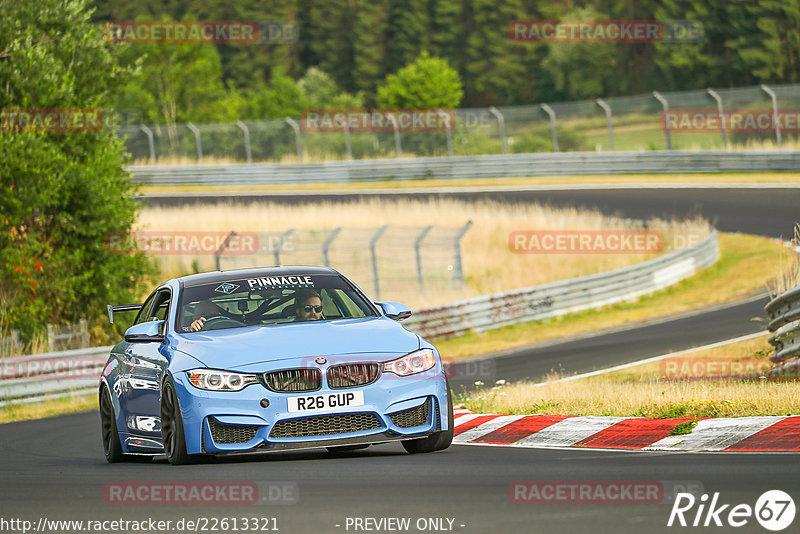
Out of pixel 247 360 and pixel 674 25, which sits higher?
pixel 674 25

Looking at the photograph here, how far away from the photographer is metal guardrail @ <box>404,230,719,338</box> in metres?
24.8

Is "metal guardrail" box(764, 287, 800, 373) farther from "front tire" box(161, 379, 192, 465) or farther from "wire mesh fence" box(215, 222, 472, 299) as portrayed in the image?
"wire mesh fence" box(215, 222, 472, 299)

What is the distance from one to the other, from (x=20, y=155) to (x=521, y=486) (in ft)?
56.9

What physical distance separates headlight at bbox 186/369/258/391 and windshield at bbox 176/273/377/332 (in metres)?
0.96

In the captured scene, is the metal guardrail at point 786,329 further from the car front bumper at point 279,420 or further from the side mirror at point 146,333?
the side mirror at point 146,333

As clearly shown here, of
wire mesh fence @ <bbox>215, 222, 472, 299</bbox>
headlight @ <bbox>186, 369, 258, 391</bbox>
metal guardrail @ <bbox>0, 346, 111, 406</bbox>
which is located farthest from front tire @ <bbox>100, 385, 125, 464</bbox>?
wire mesh fence @ <bbox>215, 222, 472, 299</bbox>

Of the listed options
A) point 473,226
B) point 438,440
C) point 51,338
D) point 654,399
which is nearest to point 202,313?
point 438,440

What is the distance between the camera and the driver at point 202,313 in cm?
948

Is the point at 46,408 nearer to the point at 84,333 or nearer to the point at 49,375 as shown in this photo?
the point at 49,375

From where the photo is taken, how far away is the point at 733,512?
5.89 meters

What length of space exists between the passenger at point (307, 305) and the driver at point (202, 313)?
0.62 m

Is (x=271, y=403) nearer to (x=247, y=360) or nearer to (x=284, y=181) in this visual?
(x=247, y=360)

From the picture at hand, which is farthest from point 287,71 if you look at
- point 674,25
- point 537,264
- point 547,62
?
point 537,264

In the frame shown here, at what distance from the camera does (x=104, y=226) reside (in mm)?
23984
